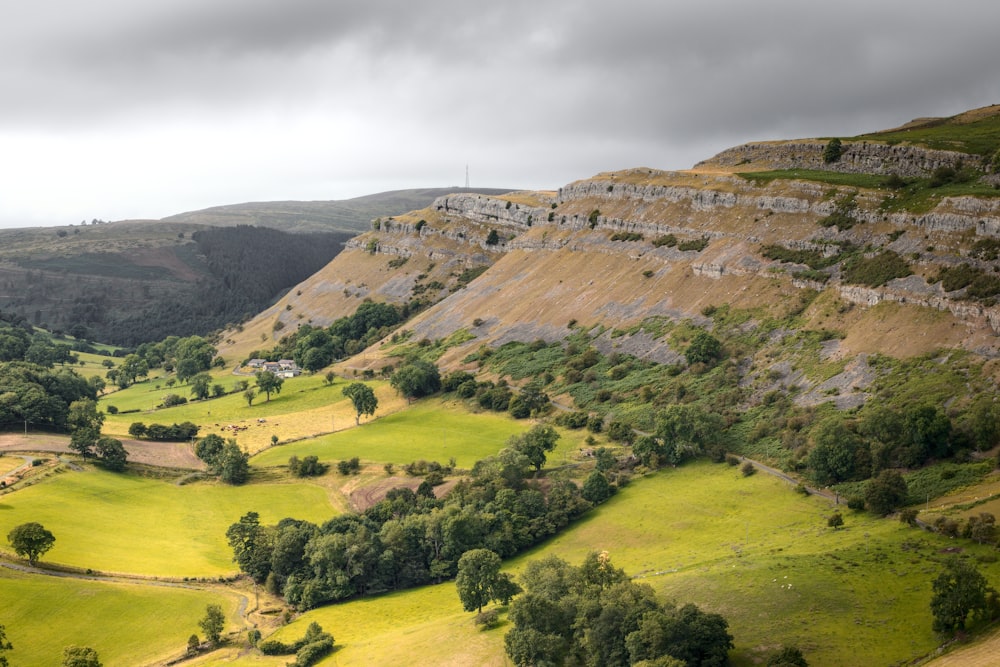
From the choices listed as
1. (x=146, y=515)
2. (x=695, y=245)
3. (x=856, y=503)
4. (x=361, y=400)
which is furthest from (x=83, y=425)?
(x=856, y=503)

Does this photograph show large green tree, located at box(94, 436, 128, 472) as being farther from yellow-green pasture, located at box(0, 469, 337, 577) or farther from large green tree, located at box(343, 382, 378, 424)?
large green tree, located at box(343, 382, 378, 424)

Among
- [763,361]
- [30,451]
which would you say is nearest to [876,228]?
[763,361]

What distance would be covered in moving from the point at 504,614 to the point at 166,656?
29328 millimetres

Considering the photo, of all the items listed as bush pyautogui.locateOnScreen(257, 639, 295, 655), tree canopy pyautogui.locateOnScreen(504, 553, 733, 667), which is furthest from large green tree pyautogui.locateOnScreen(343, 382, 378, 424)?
tree canopy pyautogui.locateOnScreen(504, 553, 733, 667)

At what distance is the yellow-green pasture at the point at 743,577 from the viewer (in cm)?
6188

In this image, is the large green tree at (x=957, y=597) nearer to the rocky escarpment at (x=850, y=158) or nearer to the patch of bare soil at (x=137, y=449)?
the rocky escarpment at (x=850, y=158)

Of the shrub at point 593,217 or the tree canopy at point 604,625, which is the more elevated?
the shrub at point 593,217

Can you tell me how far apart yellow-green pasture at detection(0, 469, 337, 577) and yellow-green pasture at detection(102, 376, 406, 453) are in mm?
17444

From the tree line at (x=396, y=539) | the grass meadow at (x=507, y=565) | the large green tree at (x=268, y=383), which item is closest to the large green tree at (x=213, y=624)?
the grass meadow at (x=507, y=565)

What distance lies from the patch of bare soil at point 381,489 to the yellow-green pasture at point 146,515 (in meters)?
3.42

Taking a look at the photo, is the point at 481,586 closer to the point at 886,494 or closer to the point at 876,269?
the point at 886,494

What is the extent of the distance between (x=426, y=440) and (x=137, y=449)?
4168cm

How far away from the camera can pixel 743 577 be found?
2729 inches

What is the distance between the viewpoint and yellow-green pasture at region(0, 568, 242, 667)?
77.6 metres
